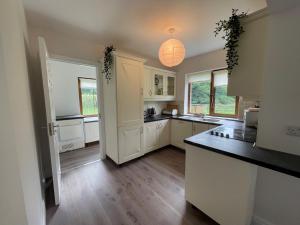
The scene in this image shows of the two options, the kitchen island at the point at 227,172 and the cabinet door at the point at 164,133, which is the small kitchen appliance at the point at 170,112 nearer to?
the cabinet door at the point at 164,133

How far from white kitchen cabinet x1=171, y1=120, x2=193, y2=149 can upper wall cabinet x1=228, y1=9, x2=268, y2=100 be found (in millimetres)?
1637

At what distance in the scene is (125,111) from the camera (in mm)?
2459

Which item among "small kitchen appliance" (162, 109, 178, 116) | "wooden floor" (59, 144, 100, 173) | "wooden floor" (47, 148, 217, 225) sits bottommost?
"wooden floor" (47, 148, 217, 225)

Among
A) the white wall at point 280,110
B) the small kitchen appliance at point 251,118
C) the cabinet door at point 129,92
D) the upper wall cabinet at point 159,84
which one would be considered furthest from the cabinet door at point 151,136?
the white wall at point 280,110

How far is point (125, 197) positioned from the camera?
1796mm

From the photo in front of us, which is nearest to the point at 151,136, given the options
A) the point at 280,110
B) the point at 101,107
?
the point at 101,107

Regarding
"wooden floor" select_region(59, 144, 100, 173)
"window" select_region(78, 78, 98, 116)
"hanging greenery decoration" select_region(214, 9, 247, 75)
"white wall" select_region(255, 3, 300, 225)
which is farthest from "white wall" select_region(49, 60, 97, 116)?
"white wall" select_region(255, 3, 300, 225)

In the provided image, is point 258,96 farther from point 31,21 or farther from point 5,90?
point 31,21

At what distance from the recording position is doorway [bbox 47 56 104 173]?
3.02 m

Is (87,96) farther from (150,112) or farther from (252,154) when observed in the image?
(252,154)

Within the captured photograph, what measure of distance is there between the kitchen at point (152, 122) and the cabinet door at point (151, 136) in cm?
3

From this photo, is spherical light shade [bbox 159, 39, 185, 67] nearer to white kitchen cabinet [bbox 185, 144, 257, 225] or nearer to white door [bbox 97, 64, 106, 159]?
white kitchen cabinet [bbox 185, 144, 257, 225]

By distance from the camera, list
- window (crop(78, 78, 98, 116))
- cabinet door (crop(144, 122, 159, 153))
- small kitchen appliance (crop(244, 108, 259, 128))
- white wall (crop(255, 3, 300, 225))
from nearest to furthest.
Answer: white wall (crop(255, 3, 300, 225))
small kitchen appliance (crop(244, 108, 259, 128))
cabinet door (crop(144, 122, 159, 153))
window (crop(78, 78, 98, 116))

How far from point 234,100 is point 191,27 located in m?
1.92
